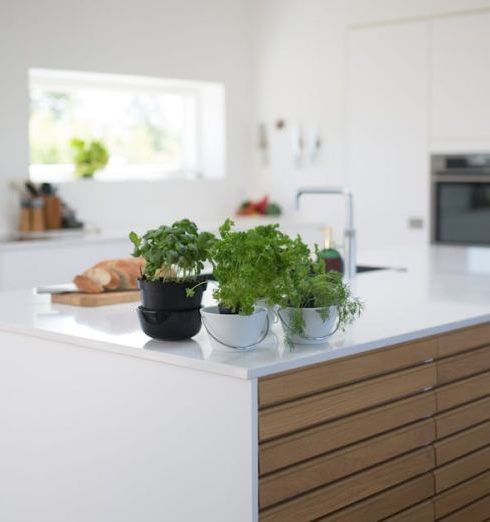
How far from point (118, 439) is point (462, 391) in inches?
38.8

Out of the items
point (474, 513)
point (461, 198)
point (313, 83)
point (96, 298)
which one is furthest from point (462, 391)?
point (313, 83)

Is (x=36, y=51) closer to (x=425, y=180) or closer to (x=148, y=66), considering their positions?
(x=148, y=66)

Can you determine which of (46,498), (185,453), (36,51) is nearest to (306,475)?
(185,453)

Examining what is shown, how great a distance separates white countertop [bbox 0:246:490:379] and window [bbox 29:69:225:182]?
276 cm

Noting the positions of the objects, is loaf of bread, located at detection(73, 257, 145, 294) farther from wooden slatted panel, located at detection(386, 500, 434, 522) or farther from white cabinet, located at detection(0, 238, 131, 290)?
white cabinet, located at detection(0, 238, 131, 290)

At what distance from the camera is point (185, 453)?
2215 millimetres

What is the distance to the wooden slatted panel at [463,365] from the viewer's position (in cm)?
267

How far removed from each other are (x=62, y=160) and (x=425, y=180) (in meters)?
2.17

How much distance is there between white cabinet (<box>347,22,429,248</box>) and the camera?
5758 mm

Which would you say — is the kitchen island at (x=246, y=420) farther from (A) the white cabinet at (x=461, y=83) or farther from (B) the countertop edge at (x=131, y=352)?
(A) the white cabinet at (x=461, y=83)

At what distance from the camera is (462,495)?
2746mm

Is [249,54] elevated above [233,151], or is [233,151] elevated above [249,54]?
[249,54]

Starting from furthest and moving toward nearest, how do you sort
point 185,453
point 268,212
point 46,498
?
1. point 268,212
2. point 46,498
3. point 185,453

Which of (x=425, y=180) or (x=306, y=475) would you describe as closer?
(x=306, y=475)
